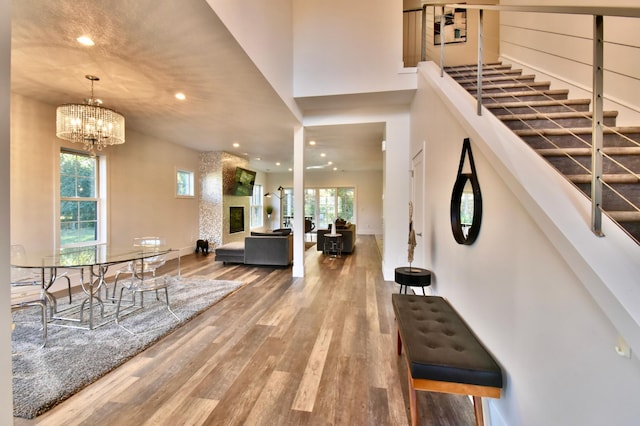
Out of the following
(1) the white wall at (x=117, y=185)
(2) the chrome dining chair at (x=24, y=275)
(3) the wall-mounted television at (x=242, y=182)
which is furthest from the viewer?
(3) the wall-mounted television at (x=242, y=182)

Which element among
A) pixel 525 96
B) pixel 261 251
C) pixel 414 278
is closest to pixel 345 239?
pixel 261 251

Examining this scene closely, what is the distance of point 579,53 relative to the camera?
2.82 meters

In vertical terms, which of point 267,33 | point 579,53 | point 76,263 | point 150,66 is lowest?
point 76,263

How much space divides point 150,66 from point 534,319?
3.75 meters

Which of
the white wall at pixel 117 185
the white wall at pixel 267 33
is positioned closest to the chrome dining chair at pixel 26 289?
the white wall at pixel 117 185

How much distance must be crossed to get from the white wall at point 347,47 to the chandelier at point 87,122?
2.52 m

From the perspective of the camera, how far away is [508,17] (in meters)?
4.27

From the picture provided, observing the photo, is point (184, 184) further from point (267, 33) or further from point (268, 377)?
point (268, 377)

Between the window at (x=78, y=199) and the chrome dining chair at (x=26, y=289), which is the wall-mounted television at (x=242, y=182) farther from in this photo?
the chrome dining chair at (x=26, y=289)

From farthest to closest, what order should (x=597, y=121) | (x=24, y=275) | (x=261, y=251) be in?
(x=261, y=251) < (x=24, y=275) < (x=597, y=121)

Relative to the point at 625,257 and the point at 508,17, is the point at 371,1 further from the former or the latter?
the point at 625,257

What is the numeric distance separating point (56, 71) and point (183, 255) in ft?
16.0

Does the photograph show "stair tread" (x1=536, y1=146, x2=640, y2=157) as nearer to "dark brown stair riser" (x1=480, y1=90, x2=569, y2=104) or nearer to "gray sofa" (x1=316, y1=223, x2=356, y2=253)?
"dark brown stair riser" (x1=480, y1=90, x2=569, y2=104)

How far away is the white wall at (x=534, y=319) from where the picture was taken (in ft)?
2.87
